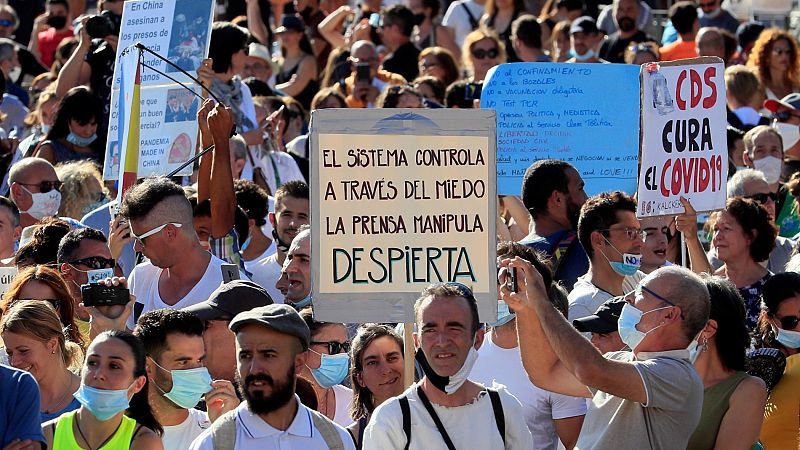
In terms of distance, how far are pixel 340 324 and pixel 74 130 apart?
4.22 m

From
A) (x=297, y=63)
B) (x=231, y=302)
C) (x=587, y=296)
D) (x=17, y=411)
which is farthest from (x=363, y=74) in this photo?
(x=17, y=411)

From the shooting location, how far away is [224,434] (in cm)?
548

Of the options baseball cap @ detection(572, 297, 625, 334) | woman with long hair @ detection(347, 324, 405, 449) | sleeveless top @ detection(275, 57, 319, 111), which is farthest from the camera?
sleeveless top @ detection(275, 57, 319, 111)

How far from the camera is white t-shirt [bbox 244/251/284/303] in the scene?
9203mm

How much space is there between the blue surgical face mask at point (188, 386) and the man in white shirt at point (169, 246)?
130cm

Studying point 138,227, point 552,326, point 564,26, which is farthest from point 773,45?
point 552,326

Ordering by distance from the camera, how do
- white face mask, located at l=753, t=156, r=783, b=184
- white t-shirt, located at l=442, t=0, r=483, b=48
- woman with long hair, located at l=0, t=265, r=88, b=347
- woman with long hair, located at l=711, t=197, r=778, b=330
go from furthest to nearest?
white t-shirt, located at l=442, t=0, r=483, b=48 → white face mask, located at l=753, t=156, r=783, b=184 → woman with long hair, located at l=711, t=197, r=778, b=330 → woman with long hair, located at l=0, t=265, r=88, b=347

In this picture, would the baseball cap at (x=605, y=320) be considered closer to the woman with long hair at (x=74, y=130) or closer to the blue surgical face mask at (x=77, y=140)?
the woman with long hair at (x=74, y=130)

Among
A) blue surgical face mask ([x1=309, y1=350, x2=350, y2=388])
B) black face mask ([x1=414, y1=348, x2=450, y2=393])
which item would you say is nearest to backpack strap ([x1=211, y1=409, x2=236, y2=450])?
black face mask ([x1=414, y1=348, x2=450, y2=393])

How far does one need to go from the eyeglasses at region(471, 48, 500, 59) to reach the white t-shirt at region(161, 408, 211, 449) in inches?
297

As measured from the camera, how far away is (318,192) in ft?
21.7

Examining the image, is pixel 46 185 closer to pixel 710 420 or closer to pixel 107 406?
pixel 107 406

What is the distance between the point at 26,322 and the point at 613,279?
297 centimetres

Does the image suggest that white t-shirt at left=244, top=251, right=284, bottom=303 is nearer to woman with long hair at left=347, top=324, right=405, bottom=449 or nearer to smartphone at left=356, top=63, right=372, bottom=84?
woman with long hair at left=347, top=324, right=405, bottom=449
